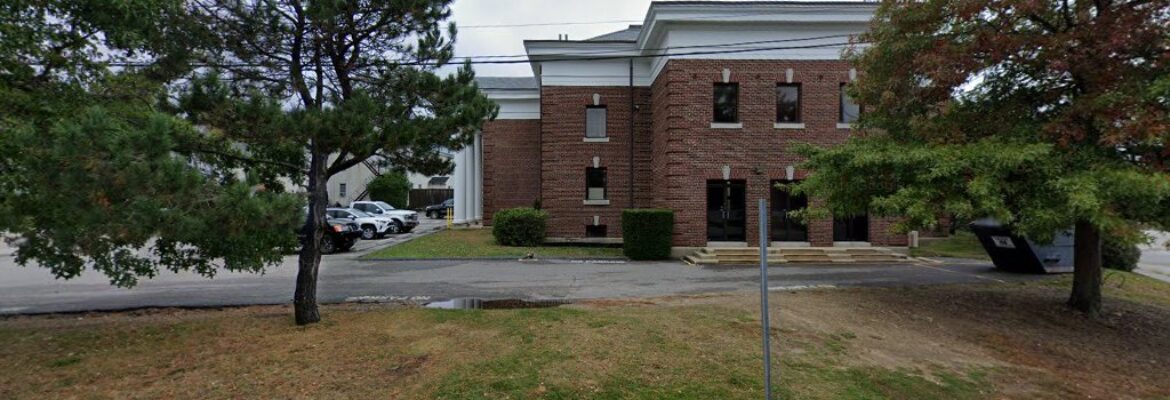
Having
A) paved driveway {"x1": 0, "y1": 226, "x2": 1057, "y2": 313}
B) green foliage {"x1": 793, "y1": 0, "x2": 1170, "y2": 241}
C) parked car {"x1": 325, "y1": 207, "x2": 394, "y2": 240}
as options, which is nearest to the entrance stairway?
paved driveway {"x1": 0, "y1": 226, "x2": 1057, "y2": 313}

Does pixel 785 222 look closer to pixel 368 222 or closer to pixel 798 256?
pixel 798 256

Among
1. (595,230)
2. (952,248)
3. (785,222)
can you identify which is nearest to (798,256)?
(785,222)

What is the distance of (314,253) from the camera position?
6746mm

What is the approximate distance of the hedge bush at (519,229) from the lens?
60.4ft

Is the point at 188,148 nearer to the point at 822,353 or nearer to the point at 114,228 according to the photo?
the point at 114,228

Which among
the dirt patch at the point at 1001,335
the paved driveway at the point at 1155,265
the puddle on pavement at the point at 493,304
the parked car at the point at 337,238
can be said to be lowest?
the paved driveway at the point at 1155,265

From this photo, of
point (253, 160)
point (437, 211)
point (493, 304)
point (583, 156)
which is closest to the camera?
point (253, 160)

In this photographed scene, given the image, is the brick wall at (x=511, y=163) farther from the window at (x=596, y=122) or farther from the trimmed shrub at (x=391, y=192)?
the trimmed shrub at (x=391, y=192)

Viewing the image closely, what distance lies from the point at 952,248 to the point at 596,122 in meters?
12.4

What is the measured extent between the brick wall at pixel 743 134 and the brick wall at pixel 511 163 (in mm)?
8640

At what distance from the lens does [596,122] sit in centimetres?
1984

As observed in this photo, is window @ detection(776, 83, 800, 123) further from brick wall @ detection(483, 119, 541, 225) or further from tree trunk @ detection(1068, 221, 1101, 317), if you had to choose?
brick wall @ detection(483, 119, 541, 225)

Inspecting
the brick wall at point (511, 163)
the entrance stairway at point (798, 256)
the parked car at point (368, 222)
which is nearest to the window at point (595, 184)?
Result: the brick wall at point (511, 163)

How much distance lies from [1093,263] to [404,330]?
10221 mm
